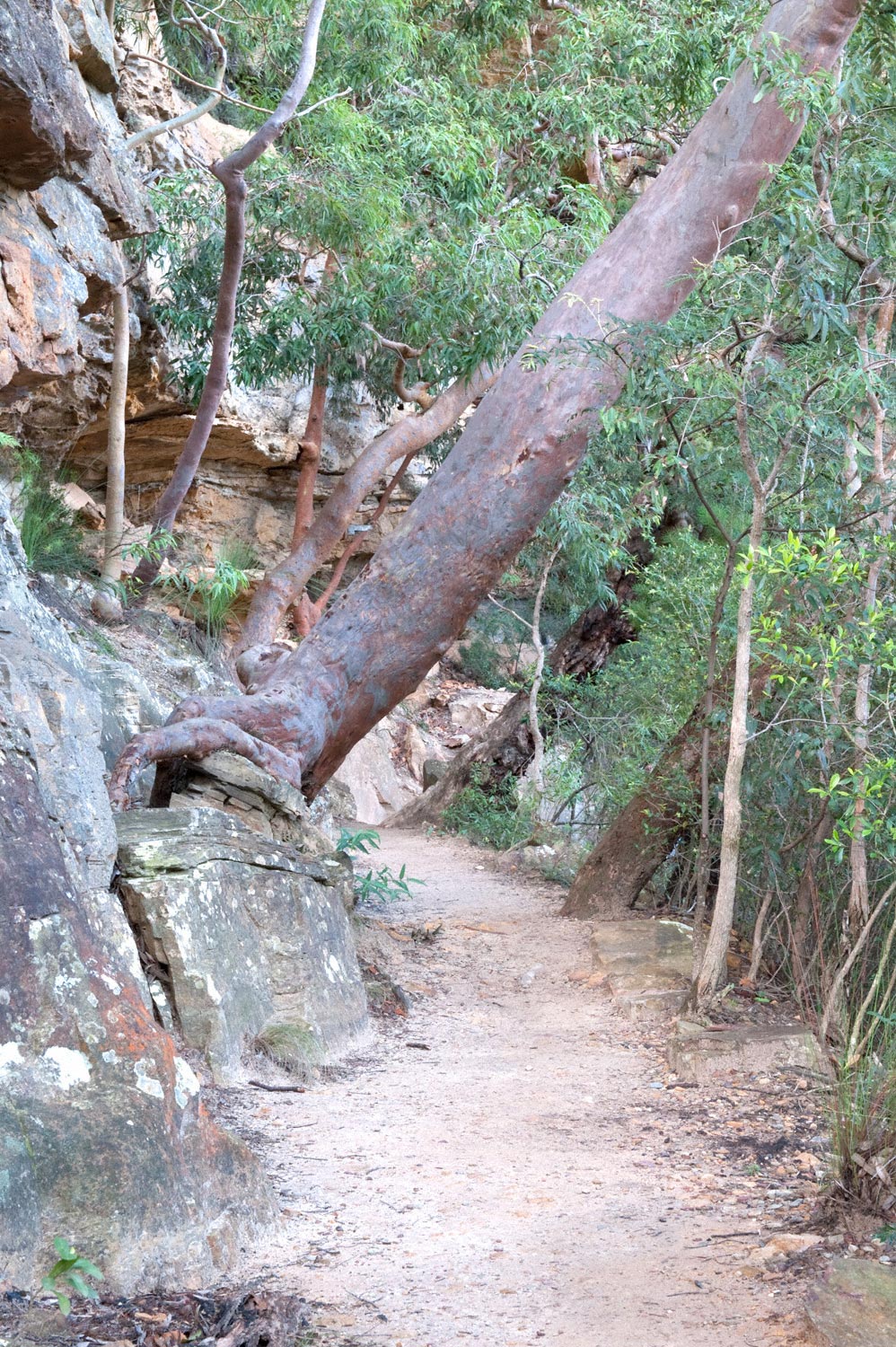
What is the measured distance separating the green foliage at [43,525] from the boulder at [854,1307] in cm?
613

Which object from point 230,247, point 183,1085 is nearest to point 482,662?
point 230,247

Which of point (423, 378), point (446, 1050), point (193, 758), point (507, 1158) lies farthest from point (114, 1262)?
point (423, 378)

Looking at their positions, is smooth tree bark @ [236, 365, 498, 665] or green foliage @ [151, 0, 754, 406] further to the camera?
smooth tree bark @ [236, 365, 498, 665]

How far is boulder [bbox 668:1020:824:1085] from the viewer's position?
169 inches

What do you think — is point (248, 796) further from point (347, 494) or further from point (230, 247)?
point (347, 494)

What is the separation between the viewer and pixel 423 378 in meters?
9.68

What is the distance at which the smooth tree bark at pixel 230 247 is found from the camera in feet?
21.6

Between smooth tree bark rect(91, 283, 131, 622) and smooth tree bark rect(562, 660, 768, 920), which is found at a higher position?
smooth tree bark rect(91, 283, 131, 622)

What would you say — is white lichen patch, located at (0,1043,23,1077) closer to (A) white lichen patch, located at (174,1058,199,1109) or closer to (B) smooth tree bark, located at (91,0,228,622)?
(A) white lichen patch, located at (174,1058,199,1109)

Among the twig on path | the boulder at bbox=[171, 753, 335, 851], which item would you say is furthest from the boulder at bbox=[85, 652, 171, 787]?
the twig on path

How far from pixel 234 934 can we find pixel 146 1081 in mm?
1380

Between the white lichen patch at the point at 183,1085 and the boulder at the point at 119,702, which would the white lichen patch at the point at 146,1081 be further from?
the boulder at the point at 119,702

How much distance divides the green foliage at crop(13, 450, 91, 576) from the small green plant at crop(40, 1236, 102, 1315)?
5446mm

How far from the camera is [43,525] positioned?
7.43m
